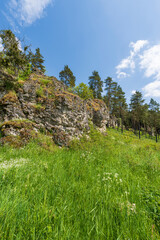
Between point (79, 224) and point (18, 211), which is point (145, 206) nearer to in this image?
point (79, 224)

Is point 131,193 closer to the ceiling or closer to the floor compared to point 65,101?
closer to the floor

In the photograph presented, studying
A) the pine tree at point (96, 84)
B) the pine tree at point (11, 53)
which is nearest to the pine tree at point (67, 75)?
the pine tree at point (96, 84)

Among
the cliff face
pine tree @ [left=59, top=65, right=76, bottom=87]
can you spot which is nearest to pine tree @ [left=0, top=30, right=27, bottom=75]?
the cliff face

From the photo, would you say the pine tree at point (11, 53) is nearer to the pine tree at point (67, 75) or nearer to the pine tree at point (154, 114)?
the pine tree at point (67, 75)

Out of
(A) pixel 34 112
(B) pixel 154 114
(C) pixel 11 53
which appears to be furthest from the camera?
(B) pixel 154 114

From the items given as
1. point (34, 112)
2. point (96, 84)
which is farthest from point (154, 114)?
point (34, 112)

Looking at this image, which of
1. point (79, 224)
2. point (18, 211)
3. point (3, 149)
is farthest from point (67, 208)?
point (3, 149)

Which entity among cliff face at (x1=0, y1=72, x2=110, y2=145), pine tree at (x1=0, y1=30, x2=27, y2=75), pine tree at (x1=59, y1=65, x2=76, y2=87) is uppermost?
pine tree at (x1=59, y1=65, x2=76, y2=87)

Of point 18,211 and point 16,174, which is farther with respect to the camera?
point 16,174

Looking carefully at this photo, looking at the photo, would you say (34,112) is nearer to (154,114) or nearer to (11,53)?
(11,53)

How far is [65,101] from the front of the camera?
10648mm

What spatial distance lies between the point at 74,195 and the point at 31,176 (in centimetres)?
135

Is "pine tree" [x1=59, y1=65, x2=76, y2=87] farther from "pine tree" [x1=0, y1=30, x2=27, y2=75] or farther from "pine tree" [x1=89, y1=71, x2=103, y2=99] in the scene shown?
"pine tree" [x1=0, y1=30, x2=27, y2=75]

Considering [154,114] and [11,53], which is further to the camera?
[154,114]
